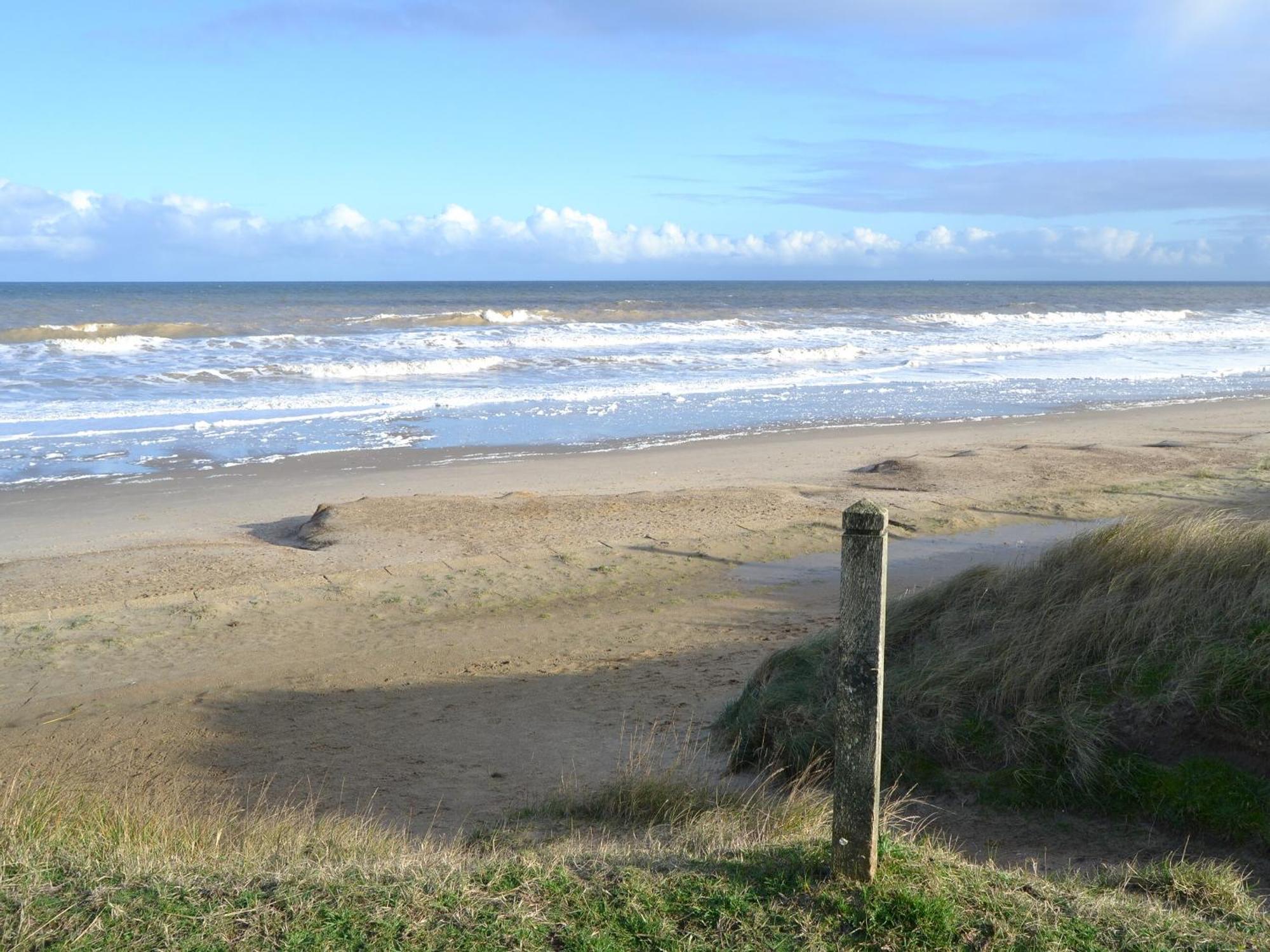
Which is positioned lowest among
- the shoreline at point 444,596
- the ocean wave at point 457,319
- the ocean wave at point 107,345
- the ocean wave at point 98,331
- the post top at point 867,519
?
the shoreline at point 444,596

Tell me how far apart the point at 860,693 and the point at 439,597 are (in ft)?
19.2

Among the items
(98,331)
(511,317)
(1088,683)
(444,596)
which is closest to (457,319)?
(511,317)

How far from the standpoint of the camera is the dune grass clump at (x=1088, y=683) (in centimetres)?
507

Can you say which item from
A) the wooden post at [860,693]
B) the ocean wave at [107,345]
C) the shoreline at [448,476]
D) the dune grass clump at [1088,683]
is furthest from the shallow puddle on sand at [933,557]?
the ocean wave at [107,345]

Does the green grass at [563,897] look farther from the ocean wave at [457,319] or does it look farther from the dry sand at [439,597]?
the ocean wave at [457,319]

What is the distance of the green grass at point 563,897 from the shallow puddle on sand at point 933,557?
4.90 metres

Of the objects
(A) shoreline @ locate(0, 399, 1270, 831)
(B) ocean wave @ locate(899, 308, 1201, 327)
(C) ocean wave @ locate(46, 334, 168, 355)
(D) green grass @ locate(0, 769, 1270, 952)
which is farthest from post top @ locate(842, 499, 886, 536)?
(B) ocean wave @ locate(899, 308, 1201, 327)

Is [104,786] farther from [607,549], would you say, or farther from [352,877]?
[607,549]

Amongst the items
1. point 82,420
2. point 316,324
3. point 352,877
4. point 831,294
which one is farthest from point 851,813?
point 831,294

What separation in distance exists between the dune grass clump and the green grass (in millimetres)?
765

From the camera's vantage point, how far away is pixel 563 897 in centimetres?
366

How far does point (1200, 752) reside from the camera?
509 cm

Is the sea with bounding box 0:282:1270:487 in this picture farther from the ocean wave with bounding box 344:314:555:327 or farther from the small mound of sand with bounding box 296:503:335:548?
the small mound of sand with bounding box 296:503:335:548

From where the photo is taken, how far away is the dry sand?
244 inches
